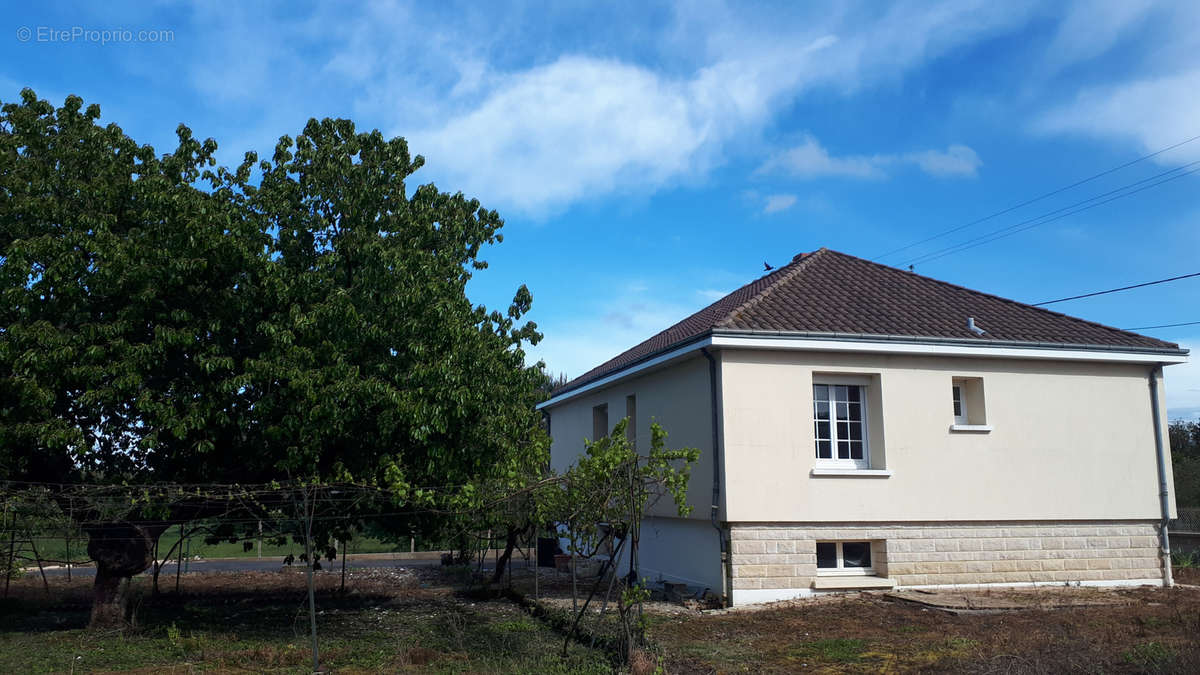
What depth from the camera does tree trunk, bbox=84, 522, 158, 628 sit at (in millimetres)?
12945

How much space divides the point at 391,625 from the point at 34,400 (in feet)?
19.0

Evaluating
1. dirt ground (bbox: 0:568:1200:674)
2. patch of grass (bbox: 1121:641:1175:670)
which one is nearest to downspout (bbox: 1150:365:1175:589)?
dirt ground (bbox: 0:568:1200:674)

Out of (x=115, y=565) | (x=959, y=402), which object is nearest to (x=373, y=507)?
(x=115, y=565)

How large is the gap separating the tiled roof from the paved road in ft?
29.9

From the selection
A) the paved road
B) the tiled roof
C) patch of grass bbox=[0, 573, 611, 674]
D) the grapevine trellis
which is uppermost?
the tiled roof

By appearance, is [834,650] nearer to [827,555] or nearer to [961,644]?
[961,644]

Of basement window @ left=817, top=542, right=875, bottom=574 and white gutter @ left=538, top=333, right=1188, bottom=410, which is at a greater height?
white gutter @ left=538, top=333, right=1188, bottom=410

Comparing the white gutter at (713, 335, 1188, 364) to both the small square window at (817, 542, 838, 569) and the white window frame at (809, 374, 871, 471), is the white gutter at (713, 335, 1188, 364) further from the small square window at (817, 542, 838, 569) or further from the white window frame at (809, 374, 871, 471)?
the small square window at (817, 542, 838, 569)

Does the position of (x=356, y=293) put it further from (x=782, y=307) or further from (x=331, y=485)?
(x=782, y=307)

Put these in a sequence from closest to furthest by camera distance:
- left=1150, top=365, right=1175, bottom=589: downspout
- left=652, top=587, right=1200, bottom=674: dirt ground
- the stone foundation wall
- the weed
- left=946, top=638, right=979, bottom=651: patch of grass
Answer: left=652, top=587, right=1200, bottom=674: dirt ground < left=946, top=638, right=979, bottom=651: patch of grass < the weed < the stone foundation wall < left=1150, top=365, right=1175, bottom=589: downspout

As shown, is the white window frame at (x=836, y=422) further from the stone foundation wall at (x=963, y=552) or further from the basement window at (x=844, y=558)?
the basement window at (x=844, y=558)

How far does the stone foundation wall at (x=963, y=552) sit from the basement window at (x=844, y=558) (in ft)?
0.47

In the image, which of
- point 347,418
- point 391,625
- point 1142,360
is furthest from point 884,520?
point 347,418

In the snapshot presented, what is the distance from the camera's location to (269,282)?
38.4 feet
